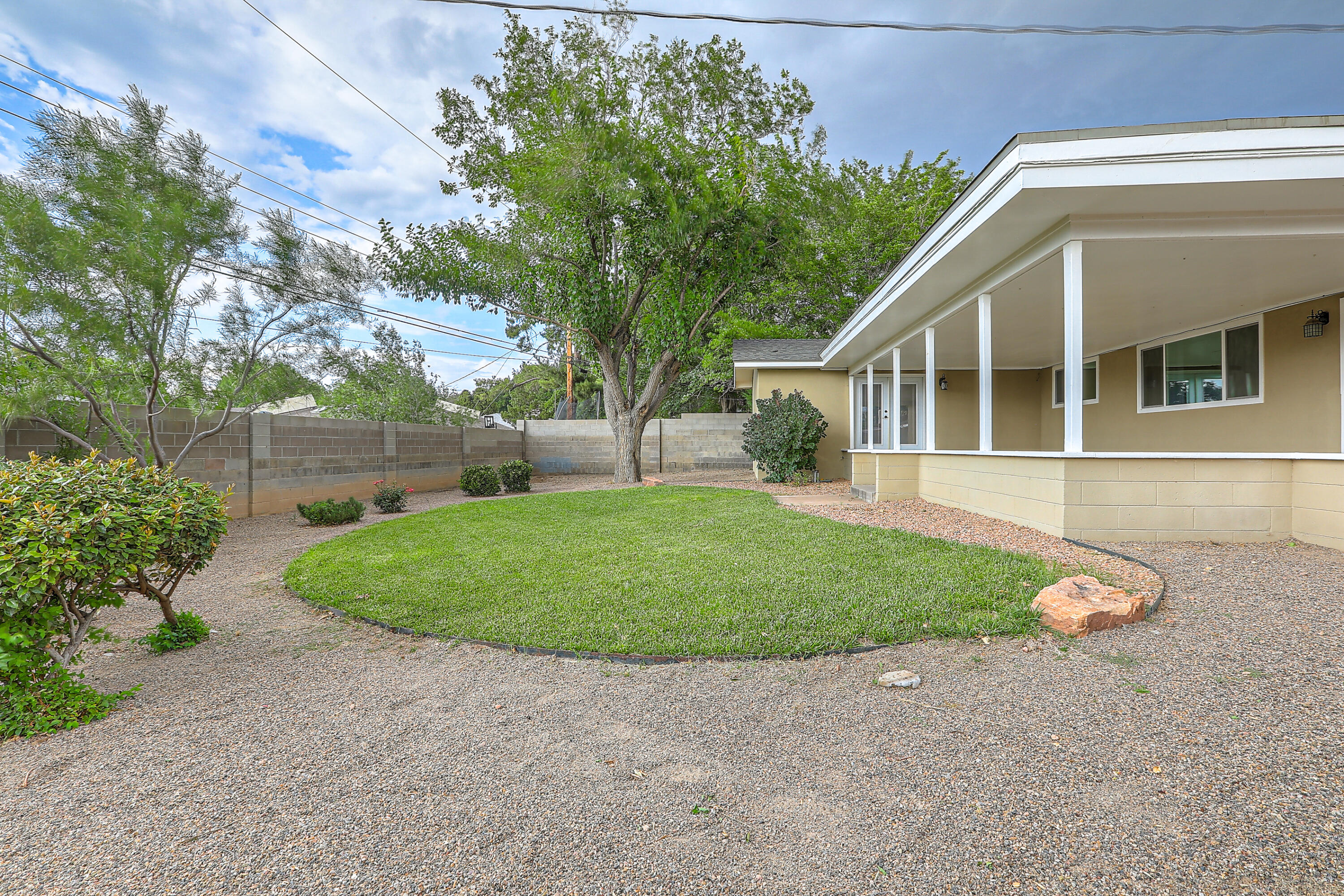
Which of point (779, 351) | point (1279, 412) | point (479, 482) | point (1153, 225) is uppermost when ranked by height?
point (779, 351)

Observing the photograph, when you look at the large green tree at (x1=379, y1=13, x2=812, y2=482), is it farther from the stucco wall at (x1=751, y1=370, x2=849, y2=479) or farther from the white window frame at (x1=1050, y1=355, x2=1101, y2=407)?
the white window frame at (x1=1050, y1=355, x2=1101, y2=407)

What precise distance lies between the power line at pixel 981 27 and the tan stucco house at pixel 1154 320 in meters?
2.80

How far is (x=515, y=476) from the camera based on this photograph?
1260 centimetres

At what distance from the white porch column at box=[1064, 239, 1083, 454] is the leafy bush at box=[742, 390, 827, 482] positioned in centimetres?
648

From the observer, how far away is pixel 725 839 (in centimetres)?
179

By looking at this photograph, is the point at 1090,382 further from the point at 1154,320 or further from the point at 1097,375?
the point at 1154,320

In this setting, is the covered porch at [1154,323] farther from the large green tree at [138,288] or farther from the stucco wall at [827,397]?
the large green tree at [138,288]

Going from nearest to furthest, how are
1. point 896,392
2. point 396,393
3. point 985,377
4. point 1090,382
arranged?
point 985,377, point 896,392, point 1090,382, point 396,393

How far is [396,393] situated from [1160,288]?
59.4 ft

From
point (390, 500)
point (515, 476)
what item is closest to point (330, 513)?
point (390, 500)

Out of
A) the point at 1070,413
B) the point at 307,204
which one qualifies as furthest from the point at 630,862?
the point at 307,204

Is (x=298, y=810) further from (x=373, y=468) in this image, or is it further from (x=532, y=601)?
(x=373, y=468)

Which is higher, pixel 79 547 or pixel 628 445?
pixel 628 445

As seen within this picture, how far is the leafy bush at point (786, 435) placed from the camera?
11539 millimetres
